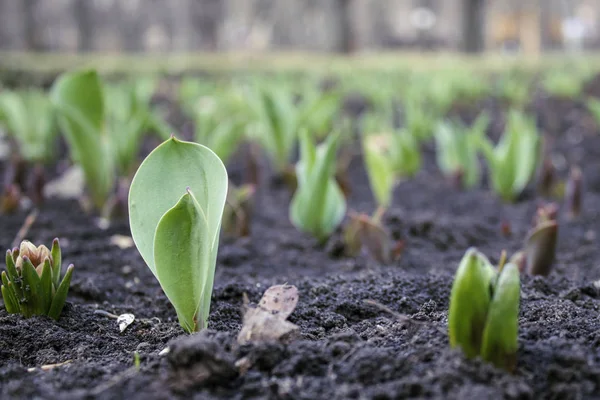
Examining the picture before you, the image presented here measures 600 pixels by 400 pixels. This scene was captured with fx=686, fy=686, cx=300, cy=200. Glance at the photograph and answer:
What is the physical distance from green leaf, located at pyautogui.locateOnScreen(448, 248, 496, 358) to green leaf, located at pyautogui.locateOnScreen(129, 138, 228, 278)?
39 cm

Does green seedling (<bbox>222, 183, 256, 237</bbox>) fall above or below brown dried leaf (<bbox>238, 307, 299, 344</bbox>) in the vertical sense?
below

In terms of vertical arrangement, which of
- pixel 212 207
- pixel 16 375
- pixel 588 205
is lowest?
pixel 588 205

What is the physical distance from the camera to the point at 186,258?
3.62ft

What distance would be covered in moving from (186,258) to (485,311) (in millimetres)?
473

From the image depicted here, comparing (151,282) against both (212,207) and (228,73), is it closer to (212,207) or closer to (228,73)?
(212,207)

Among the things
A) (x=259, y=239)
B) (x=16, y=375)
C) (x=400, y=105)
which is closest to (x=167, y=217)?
(x=16, y=375)

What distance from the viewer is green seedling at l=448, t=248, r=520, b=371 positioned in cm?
88

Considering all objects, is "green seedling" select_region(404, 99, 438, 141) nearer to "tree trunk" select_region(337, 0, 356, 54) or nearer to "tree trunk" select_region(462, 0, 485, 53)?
"tree trunk" select_region(337, 0, 356, 54)

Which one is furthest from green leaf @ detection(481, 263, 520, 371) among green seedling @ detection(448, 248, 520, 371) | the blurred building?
the blurred building

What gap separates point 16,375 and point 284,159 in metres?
2.16

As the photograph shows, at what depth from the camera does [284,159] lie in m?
3.09

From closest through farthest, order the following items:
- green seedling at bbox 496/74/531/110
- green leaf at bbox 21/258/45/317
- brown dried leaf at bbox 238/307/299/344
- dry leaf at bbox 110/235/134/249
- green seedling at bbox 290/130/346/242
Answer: brown dried leaf at bbox 238/307/299/344 < green leaf at bbox 21/258/45/317 < green seedling at bbox 290/130/346/242 < dry leaf at bbox 110/235/134/249 < green seedling at bbox 496/74/531/110

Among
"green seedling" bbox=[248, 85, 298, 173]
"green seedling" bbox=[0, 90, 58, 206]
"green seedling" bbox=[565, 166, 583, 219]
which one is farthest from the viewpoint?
"green seedling" bbox=[0, 90, 58, 206]

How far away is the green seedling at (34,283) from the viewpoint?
1.23 meters
